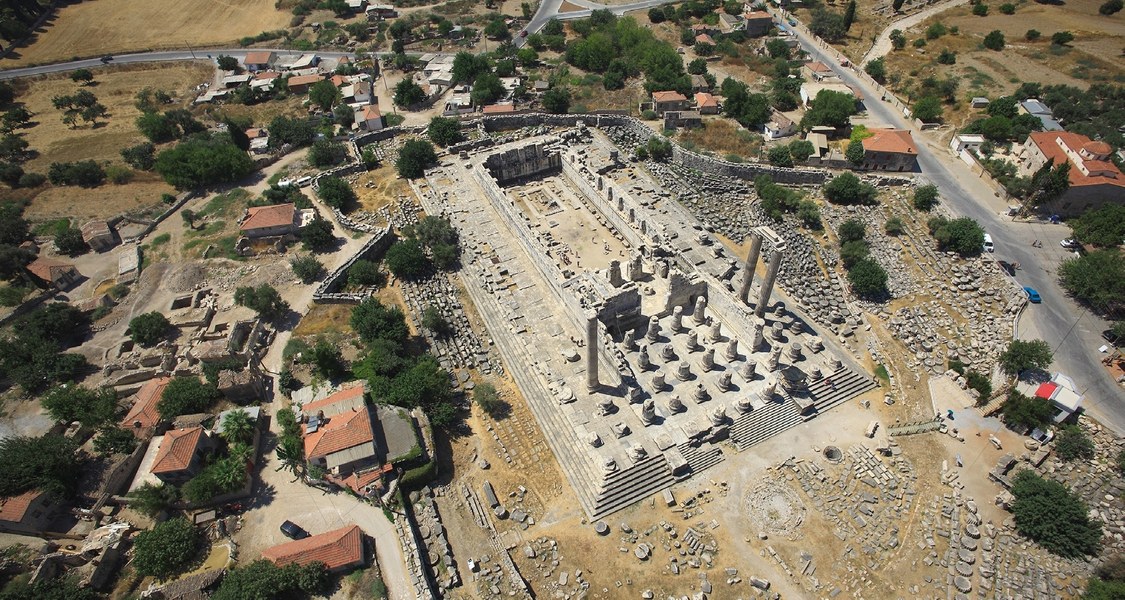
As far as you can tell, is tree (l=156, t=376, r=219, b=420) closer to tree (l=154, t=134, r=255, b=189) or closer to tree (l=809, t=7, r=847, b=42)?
tree (l=154, t=134, r=255, b=189)

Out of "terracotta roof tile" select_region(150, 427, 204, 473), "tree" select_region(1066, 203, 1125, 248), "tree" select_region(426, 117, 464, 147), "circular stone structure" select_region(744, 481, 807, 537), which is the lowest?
"circular stone structure" select_region(744, 481, 807, 537)

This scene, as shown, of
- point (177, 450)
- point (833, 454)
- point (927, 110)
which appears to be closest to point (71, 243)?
Result: point (177, 450)

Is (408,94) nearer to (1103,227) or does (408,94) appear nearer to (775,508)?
(775,508)

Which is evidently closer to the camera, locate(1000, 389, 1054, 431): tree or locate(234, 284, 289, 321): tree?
locate(1000, 389, 1054, 431): tree

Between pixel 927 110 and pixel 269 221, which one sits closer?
pixel 269 221

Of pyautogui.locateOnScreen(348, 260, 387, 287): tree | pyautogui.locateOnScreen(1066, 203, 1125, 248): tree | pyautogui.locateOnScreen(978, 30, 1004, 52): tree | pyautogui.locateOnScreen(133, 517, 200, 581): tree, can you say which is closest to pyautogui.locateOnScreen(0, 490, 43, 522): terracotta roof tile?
pyautogui.locateOnScreen(133, 517, 200, 581): tree

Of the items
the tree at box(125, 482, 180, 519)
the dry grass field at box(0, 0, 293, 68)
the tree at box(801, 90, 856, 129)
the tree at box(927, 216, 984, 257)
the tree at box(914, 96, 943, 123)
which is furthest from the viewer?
the dry grass field at box(0, 0, 293, 68)
